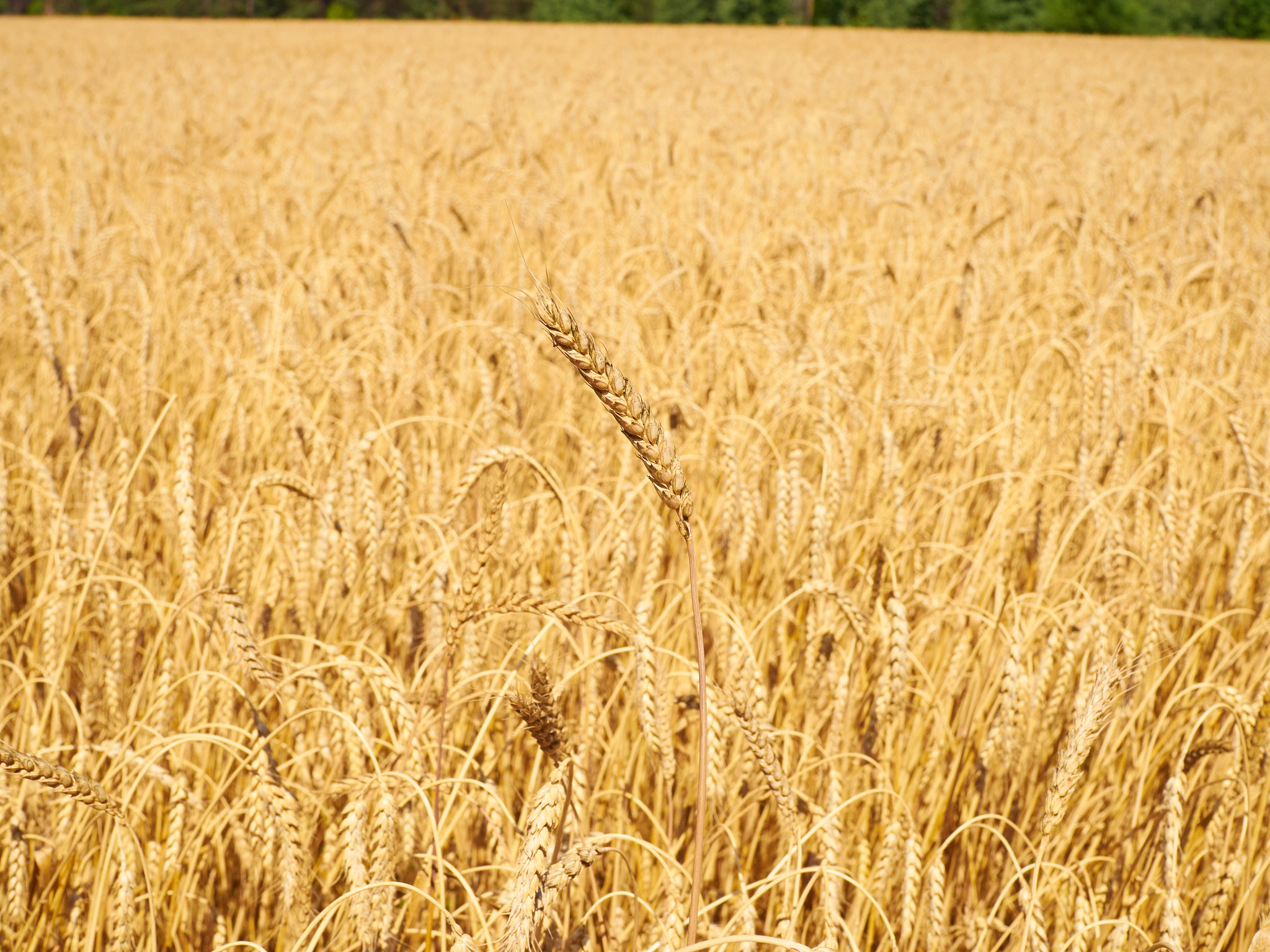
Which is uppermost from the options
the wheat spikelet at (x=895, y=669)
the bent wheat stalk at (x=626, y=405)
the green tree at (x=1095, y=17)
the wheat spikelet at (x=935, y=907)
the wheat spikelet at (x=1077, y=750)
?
the green tree at (x=1095, y=17)

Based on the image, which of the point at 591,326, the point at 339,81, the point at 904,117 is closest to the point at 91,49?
the point at 339,81

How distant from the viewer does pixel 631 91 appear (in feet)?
31.4

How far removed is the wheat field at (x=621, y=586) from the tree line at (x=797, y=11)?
42487 mm

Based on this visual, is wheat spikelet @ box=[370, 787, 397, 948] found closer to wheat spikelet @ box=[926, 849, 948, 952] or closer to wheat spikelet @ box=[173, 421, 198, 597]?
wheat spikelet @ box=[173, 421, 198, 597]

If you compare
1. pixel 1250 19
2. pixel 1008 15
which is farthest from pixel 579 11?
pixel 1250 19

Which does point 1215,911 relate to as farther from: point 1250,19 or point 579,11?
point 579,11

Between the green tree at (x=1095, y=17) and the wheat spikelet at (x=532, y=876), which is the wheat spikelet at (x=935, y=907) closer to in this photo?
the wheat spikelet at (x=532, y=876)

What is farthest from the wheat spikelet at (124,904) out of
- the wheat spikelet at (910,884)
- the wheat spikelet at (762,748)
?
the wheat spikelet at (910,884)

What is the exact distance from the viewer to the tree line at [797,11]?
124 feet

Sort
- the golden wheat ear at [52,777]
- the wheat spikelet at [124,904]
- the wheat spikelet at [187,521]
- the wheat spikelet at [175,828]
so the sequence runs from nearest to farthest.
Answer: the golden wheat ear at [52,777], the wheat spikelet at [124,904], the wheat spikelet at [175,828], the wheat spikelet at [187,521]

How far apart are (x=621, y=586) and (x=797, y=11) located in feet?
204

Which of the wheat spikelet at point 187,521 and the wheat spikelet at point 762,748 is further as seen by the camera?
the wheat spikelet at point 187,521

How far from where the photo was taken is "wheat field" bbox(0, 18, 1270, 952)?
0.99 metres

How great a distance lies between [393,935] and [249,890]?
0.28 meters
